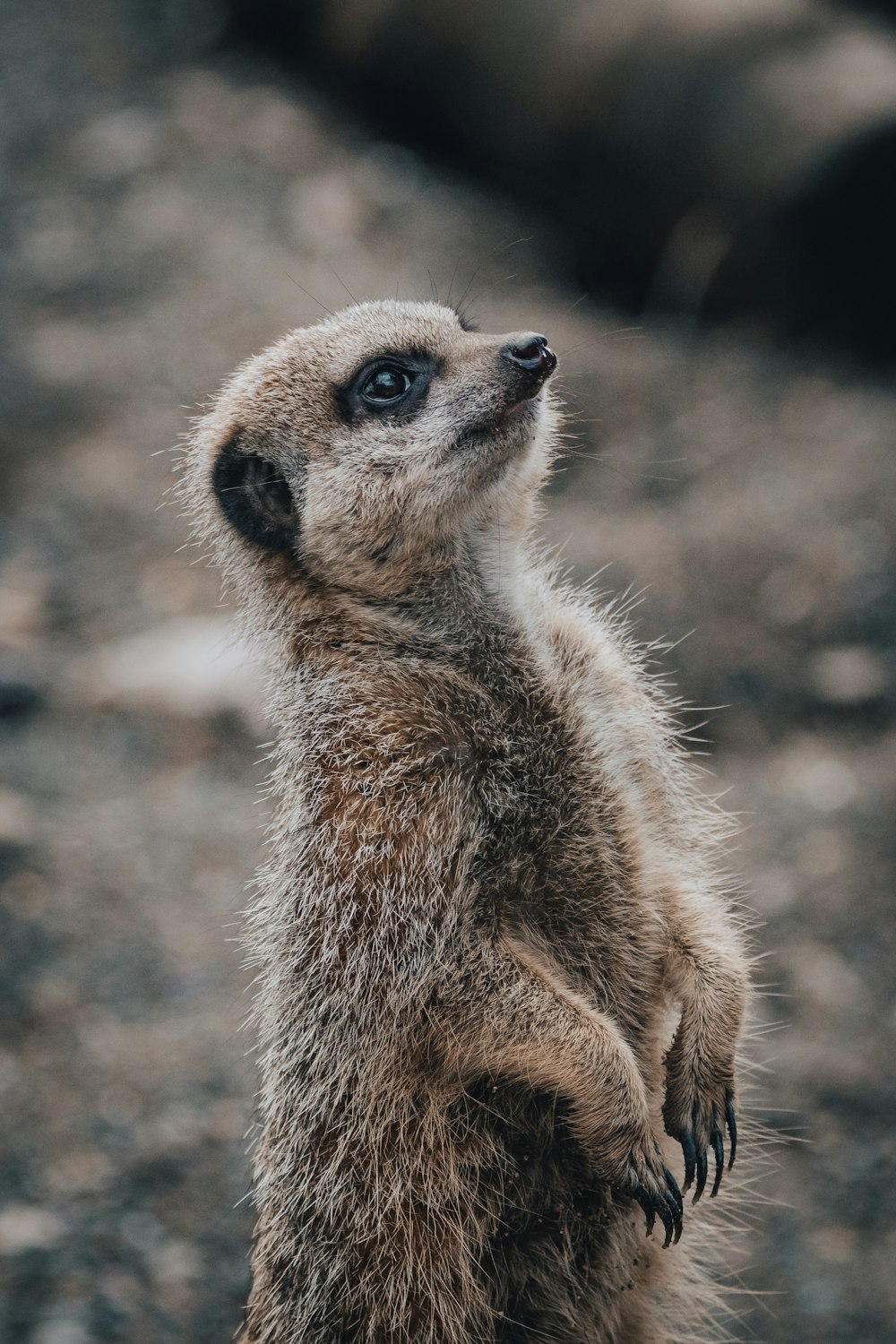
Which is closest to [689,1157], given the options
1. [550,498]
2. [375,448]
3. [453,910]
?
[453,910]

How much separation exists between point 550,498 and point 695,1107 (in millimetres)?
3909

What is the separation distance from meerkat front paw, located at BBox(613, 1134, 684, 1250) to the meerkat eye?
156 centimetres

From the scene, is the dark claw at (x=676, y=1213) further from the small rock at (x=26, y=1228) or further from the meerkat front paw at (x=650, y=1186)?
the small rock at (x=26, y=1228)

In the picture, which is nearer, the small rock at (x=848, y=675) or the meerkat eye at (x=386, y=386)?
the meerkat eye at (x=386, y=386)

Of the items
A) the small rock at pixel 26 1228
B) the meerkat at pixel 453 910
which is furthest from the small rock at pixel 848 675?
the small rock at pixel 26 1228

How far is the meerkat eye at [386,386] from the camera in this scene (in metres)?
2.71

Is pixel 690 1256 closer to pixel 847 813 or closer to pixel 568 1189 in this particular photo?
pixel 568 1189

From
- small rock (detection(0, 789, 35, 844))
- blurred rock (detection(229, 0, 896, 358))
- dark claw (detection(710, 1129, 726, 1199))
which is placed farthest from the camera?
blurred rock (detection(229, 0, 896, 358))

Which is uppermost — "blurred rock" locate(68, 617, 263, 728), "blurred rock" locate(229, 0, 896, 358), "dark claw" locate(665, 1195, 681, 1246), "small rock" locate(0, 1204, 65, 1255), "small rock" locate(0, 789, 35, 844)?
"blurred rock" locate(229, 0, 896, 358)

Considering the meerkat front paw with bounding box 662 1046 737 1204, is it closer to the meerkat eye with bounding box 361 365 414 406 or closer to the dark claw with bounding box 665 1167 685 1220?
the dark claw with bounding box 665 1167 685 1220

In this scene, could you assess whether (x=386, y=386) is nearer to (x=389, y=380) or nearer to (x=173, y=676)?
(x=389, y=380)

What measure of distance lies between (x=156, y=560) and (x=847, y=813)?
3.30 metres

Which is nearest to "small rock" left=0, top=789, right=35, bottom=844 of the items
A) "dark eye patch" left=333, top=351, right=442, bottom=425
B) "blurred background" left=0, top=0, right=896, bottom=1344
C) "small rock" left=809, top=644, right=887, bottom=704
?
"blurred background" left=0, top=0, right=896, bottom=1344

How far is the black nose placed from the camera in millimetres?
2529
